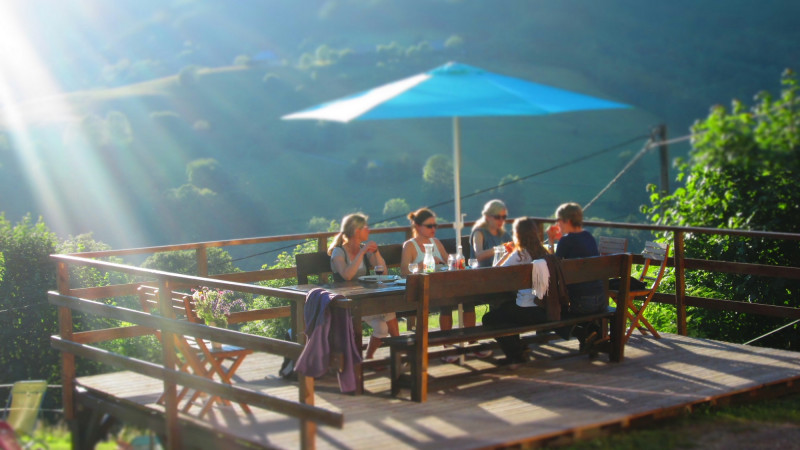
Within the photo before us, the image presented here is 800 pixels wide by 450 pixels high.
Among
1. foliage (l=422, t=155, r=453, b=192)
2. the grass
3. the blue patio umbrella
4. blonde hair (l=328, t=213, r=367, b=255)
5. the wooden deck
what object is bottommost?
the grass

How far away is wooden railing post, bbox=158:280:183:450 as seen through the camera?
4.62m

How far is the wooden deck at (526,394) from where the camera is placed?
14.0ft

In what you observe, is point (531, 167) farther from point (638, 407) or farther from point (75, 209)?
point (638, 407)

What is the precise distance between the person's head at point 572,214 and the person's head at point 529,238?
37 cm

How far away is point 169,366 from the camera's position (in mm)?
4715

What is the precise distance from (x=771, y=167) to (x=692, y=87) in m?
61.7

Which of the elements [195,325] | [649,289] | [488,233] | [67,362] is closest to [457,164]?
[488,233]

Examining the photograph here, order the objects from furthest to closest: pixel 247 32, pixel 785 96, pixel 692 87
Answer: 1. pixel 247 32
2. pixel 692 87
3. pixel 785 96

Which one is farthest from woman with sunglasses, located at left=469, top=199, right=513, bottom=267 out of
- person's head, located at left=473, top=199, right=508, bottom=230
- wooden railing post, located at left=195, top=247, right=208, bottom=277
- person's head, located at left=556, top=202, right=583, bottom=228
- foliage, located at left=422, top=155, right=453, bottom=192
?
foliage, located at left=422, top=155, right=453, bottom=192

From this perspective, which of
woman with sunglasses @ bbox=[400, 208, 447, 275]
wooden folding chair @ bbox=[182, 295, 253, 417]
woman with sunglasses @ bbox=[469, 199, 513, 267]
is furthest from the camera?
woman with sunglasses @ bbox=[469, 199, 513, 267]

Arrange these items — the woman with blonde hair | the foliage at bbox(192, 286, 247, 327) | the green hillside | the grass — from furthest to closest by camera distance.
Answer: the green hillside → the woman with blonde hair → the foliage at bbox(192, 286, 247, 327) → the grass

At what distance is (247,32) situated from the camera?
87750 mm

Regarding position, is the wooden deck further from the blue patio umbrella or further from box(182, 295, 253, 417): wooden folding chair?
the blue patio umbrella

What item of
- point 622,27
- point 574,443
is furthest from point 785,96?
point 622,27
